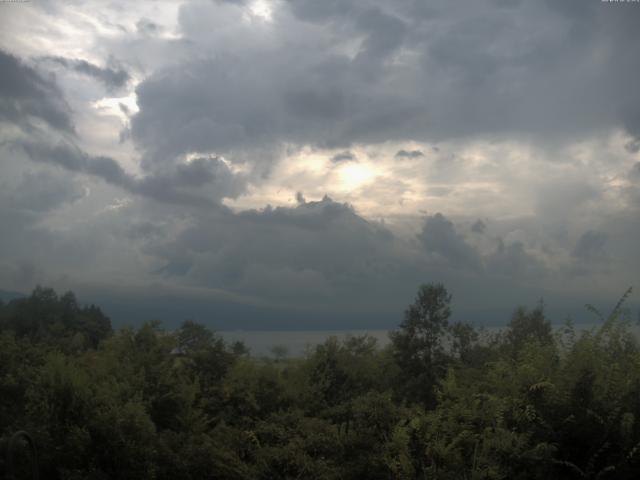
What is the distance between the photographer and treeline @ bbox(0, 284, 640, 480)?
10000mm

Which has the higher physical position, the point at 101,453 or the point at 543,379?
the point at 543,379

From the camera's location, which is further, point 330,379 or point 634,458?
point 330,379

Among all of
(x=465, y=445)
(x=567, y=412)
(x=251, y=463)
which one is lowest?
(x=251, y=463)

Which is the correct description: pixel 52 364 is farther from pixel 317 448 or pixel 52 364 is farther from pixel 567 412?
pixel 567 412

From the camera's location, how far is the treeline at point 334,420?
10.0 metres

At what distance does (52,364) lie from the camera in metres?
13.6

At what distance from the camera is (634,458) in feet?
31.4

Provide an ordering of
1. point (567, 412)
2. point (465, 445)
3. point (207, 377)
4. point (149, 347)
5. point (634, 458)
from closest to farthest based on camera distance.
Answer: point (634, 458)
point (567, 412)
point (465, 445)
point (149, 347)
point (207, 377)

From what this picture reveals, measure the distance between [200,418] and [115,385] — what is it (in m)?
4.18

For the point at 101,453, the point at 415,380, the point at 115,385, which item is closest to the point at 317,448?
the point at 101,453

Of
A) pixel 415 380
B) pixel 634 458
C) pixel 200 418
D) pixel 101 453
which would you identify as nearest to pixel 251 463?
pixel 101 453

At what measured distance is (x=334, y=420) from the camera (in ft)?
59.1

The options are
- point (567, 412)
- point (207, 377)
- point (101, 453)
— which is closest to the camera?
point (567, 412)

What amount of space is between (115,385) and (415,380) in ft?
49.4
